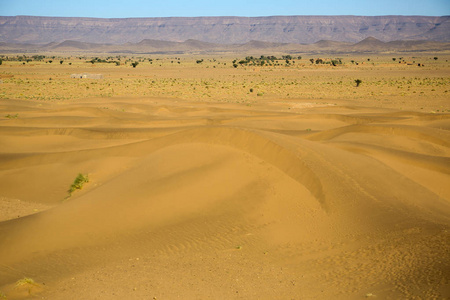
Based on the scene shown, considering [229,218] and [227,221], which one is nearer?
[227,221]

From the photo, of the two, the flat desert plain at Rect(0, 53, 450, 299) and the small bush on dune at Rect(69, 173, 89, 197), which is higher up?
the flat desert plain at Rect(0, 53, 450, 299)

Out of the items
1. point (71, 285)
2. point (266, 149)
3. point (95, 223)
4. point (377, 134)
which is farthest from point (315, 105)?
point (71, 285)

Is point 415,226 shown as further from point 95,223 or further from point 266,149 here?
point 95,223

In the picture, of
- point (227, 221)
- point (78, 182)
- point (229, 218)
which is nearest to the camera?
point (227, 221)

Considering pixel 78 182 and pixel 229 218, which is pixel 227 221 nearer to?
pixel 229 218

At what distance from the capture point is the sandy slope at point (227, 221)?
25.0 ft

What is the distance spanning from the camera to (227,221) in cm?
1022

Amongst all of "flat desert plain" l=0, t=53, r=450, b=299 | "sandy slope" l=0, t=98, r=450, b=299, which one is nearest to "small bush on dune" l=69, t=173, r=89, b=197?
"flat desert plain" l=0, t=53, r=450, b=299

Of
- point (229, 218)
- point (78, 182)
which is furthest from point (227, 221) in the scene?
point (78, 182)

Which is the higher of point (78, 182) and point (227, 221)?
point (227, 221)

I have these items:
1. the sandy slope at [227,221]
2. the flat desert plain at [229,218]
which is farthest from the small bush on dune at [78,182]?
the sandy slope at [227,221]

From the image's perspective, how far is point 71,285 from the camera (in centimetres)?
778

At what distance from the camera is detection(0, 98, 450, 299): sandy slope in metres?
7.62

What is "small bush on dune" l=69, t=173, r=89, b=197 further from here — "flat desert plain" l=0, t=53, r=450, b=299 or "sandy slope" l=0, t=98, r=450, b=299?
"sandy slope" l=0, t=98, r=450, b=299
